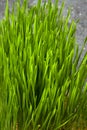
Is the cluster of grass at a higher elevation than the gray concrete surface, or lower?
higher

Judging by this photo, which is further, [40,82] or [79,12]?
[79,12]

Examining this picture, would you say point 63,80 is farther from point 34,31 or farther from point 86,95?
point 34,31

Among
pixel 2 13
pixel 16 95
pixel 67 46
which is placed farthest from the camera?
pixel 2 13

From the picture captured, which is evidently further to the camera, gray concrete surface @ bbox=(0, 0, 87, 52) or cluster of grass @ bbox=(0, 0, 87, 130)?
gray concrete surface @ bbox=(0, 0, 87, 52)

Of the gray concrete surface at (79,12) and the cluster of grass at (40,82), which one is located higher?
the cluster of grass at (40,82)

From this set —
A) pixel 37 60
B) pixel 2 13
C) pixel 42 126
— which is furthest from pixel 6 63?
pixel 2 13

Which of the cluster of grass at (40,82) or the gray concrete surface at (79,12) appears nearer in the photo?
the cluster of grass at (40,82)

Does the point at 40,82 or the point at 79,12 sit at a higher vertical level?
the point at 40,82

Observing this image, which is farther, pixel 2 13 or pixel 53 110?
pixel 2 13
